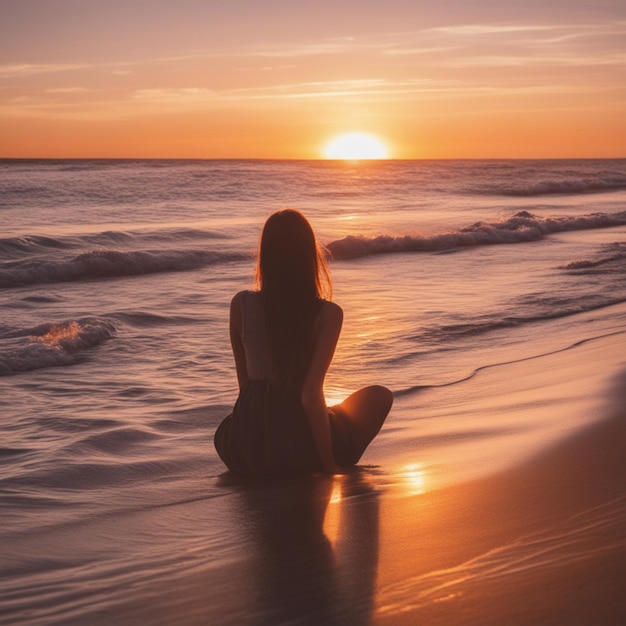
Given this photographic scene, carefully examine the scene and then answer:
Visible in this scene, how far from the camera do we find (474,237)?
21.0 meters

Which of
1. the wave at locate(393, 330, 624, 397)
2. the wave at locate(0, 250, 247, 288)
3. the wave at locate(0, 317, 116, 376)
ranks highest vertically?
the wave at locate(0, 250, 247, 288)

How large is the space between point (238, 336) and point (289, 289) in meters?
0.41

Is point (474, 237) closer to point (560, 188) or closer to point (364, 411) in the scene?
point (364, 411)

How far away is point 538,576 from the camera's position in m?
2.54

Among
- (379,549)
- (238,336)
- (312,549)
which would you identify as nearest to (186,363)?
(238,336)

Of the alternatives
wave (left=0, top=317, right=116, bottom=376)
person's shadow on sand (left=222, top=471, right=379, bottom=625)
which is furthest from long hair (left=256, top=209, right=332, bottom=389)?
wave (left=0, top=317, right=116, bottom=376)

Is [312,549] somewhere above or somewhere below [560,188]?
below

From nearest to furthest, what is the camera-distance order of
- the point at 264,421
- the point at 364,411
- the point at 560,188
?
the point at 264,421
the point at 364,411
the point at 560,188

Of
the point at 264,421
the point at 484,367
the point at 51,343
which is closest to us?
the point at 264,421

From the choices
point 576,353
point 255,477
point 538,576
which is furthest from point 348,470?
point 576,353

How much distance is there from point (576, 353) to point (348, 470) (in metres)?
3.80

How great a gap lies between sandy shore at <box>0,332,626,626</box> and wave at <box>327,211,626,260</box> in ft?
48.8

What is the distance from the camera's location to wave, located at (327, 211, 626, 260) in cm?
1950

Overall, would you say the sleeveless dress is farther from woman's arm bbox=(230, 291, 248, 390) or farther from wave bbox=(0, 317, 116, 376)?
wave bbox=(0, 317, 116, 376)
